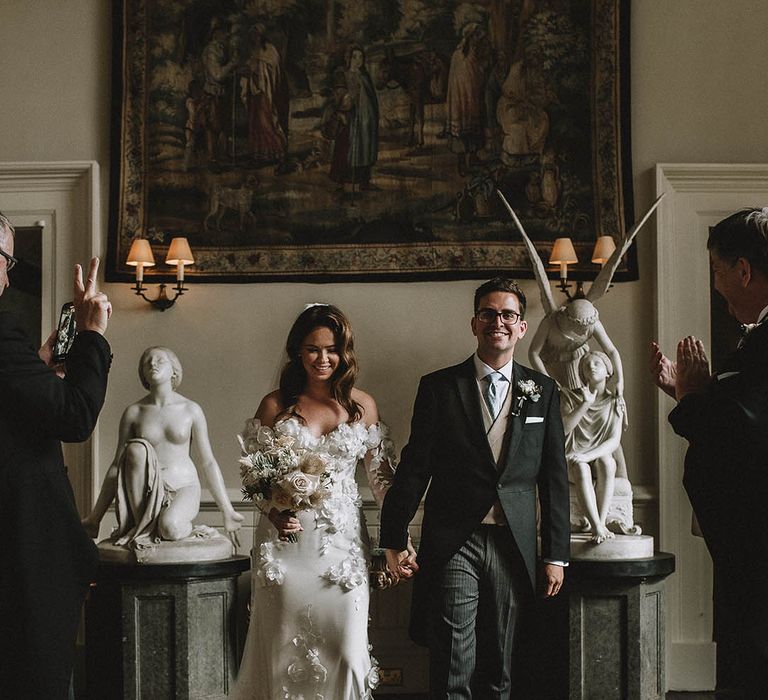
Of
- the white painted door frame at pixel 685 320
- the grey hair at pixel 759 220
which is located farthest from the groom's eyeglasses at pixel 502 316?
the white painted door frame at pixel 685 320

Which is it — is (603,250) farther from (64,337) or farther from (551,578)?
(64,337)

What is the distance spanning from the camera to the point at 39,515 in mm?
2783

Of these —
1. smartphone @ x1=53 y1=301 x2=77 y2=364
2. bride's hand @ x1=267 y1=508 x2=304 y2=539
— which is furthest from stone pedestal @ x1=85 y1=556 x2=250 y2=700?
smartphone @ x1=53 y1=301 x2=77 y2=364

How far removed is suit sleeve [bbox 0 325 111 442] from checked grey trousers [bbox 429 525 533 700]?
76.2 inches

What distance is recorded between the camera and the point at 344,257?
6.12 metres

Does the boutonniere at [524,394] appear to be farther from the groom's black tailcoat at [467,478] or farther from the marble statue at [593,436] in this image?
the marble statue at [593,436]

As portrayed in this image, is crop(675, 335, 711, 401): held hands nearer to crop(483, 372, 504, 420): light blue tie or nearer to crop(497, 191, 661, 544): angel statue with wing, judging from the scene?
crop(483, 372, 504, 420): light blue tie

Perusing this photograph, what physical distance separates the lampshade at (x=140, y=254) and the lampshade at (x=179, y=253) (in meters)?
0.12

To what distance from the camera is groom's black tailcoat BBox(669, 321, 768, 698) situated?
7.95ft

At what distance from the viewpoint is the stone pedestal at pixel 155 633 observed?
16.3ft

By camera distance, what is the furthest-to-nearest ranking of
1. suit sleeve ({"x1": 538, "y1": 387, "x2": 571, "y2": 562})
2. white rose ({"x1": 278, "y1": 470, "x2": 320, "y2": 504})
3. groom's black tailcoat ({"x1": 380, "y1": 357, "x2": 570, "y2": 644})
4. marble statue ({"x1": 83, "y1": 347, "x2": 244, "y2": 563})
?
1. marble statue ({"x1": 83, "y1": 347, "x2": 244, "y2": 563})
2. suit sleeve ({"x1": 538, "y1": 387, "x2": 571, "y2": 562})
3. groom's black tailcoat ({"x1": 380, "y1": 357, "x2": 570, "y2": 644})
4. white rose ({"x1": 278, "y1": 470, "x2": 320, "y2": 504})

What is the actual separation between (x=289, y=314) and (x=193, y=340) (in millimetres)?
638

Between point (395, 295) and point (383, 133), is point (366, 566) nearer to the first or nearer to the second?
point (395, 295)

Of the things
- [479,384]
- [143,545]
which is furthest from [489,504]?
[143,545]
